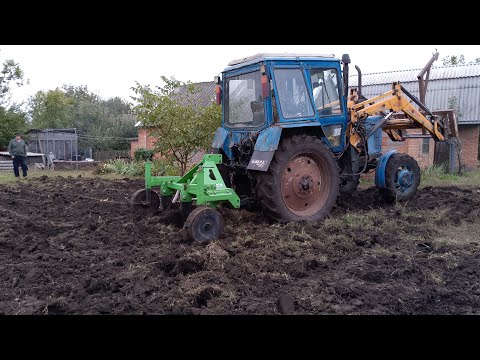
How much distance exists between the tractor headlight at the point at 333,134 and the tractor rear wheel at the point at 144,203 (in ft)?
9.97

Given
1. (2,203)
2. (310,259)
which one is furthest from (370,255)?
(2,203)

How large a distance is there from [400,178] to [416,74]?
532 inches

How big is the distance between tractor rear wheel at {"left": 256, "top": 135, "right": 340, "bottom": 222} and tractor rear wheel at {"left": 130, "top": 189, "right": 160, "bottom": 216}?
191 centimetres

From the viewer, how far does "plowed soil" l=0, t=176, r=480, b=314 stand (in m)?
4.02

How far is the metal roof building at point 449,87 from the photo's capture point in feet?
62.7

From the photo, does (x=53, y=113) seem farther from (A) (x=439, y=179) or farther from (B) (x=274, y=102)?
(B) (x=274, y=102)

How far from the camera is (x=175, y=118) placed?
10.8 m

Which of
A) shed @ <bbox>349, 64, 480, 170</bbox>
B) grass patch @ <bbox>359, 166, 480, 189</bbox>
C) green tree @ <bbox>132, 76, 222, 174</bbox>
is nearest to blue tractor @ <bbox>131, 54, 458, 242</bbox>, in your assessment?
green tree @ <bbox>132, 76, 222, 174</bbox>

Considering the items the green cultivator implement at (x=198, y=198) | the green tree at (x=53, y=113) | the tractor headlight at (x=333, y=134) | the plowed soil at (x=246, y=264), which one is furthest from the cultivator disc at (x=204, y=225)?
the green tree at (x=53, y=113)

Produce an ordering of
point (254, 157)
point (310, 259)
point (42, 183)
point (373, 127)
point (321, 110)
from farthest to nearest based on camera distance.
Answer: point (42, 183)
point (373, 127)
point (321, 110)
point (254, 157)
point (310, 259)

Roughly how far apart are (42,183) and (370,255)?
11327mm

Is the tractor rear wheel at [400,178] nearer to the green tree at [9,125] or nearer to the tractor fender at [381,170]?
the tractor fender at [381,170]
